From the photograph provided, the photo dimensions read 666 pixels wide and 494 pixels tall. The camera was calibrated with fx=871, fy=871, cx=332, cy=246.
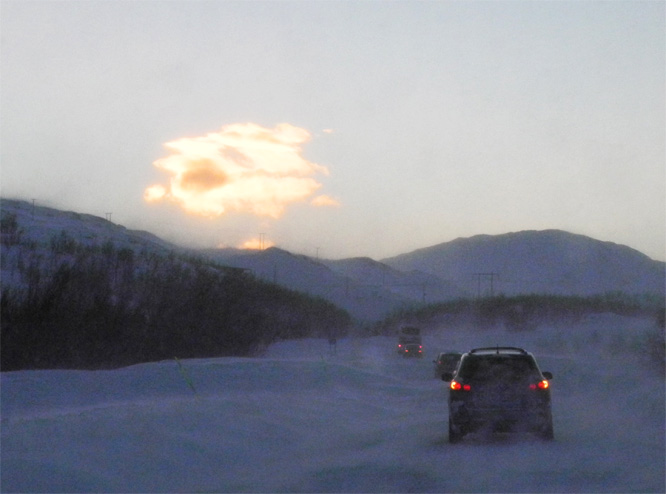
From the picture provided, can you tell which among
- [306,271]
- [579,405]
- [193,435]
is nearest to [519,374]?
[193,435]

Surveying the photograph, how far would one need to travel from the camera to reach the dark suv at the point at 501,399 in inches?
626

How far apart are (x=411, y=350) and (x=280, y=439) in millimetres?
44632

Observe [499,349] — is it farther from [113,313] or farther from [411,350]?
[411,350]

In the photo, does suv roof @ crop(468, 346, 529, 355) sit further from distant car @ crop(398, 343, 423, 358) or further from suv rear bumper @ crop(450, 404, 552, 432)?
distant car @ crop(398, 343, 423, 358)

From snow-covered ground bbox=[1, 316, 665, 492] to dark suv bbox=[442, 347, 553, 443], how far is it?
0.36m

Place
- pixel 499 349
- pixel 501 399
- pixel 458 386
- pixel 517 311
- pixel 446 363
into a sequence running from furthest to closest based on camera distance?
pixel 517 311
pixel 446 363
pixel 499 349
pixel 458 386
pixel 501 399

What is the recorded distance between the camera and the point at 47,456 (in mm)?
13398

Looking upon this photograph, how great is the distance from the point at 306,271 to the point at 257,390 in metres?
148

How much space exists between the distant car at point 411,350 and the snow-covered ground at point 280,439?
103 ft

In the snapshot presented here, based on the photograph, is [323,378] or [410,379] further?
[410,379]

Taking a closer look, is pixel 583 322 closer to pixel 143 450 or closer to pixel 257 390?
pixel 257 390

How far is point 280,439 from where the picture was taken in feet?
59.0

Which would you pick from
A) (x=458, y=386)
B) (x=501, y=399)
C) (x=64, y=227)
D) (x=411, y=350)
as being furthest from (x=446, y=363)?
(x=64, y=227)

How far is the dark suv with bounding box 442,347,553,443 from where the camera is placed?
52.1 feet
